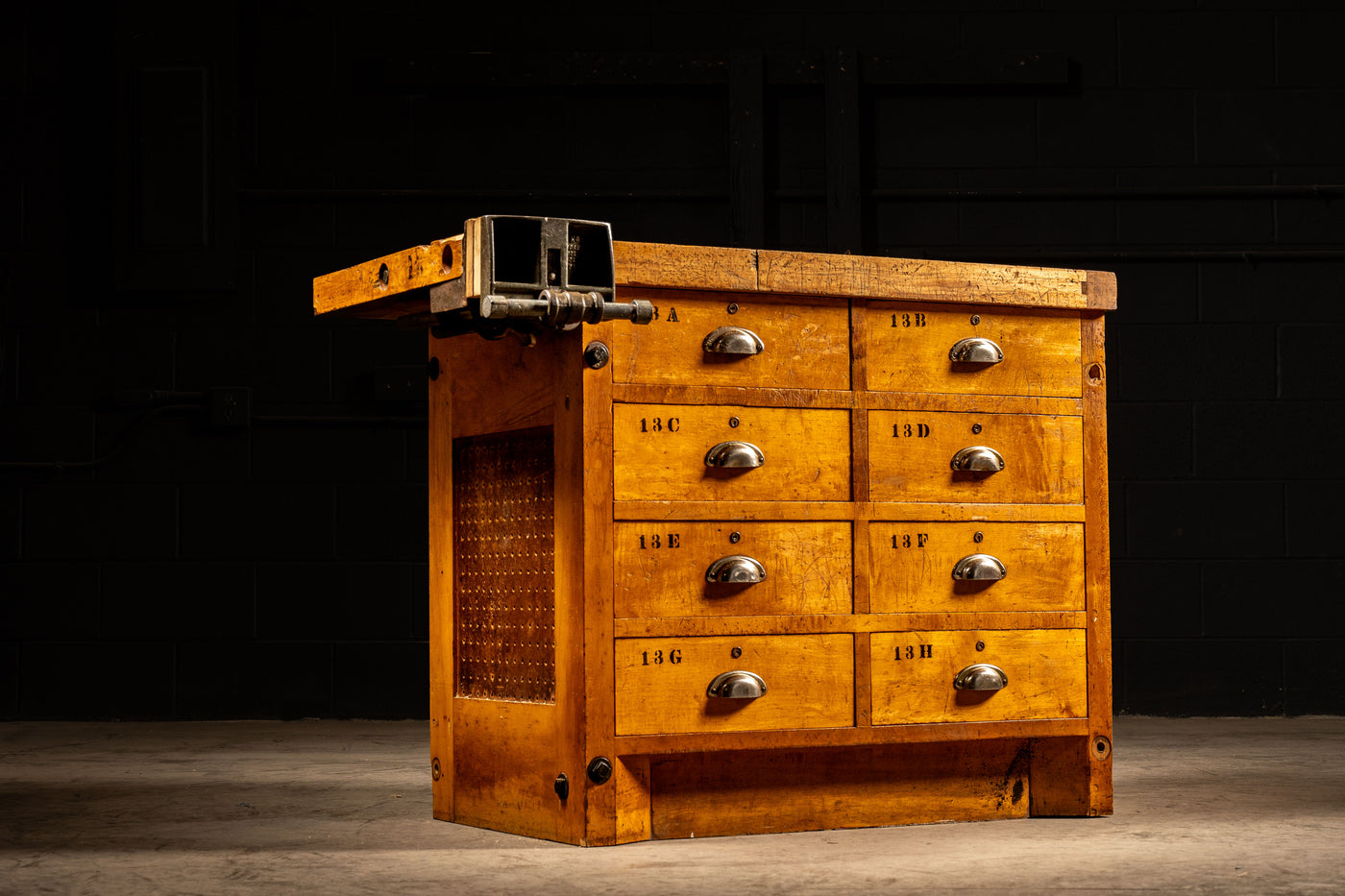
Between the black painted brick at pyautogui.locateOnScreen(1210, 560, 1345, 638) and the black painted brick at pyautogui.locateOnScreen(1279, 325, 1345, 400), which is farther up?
the black painted brick at pyautogui.locateOnScreen(1279, 325, 1345, 400)

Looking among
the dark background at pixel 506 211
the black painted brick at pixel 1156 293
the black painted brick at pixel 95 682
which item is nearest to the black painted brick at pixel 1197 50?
the dark background at pixel 506 211

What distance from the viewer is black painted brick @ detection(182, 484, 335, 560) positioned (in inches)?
220

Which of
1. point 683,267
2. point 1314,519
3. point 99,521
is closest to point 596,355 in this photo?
point 683,267

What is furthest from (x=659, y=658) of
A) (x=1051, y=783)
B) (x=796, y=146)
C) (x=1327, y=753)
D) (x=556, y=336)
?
(x=796, y=146)

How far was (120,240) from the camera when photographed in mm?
5582

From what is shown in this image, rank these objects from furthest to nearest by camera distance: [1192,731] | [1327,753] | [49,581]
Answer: [49,581]
[1192,731]
[1327,753]

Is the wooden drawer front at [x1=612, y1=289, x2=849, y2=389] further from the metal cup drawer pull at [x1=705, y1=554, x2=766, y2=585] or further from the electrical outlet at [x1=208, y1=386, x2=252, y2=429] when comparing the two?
the electrical outlet at [x1=208, y1=386, x2=252, y2=429]

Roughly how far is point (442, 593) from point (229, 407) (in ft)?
8.19

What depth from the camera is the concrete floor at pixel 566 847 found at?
2633 mm

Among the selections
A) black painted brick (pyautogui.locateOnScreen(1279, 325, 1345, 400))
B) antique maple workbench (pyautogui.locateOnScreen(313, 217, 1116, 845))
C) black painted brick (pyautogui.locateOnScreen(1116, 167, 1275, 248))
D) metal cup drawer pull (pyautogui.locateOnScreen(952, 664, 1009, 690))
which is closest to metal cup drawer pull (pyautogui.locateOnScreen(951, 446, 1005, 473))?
antique maple workbench (pyautogui.locateOnScreen(313, 217, 1116, 845))

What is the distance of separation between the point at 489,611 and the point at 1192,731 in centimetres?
273

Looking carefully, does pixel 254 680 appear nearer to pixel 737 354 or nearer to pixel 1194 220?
pixel 737 354

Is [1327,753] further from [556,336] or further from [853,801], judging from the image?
[556,336]

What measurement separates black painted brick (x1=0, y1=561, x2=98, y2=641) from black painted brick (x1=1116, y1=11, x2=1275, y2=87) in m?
4.10
